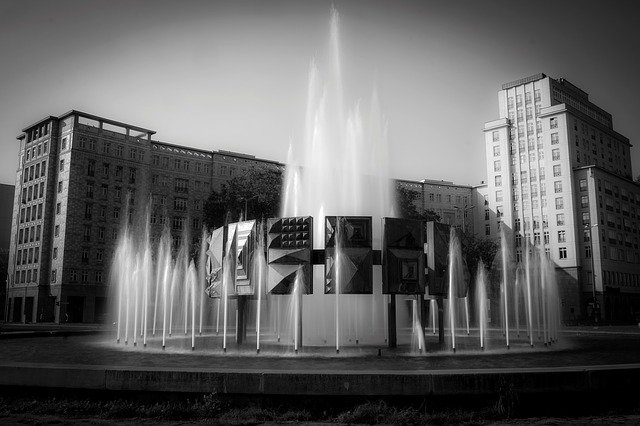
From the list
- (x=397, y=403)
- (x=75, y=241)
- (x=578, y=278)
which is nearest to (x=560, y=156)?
(x=578, y=278)

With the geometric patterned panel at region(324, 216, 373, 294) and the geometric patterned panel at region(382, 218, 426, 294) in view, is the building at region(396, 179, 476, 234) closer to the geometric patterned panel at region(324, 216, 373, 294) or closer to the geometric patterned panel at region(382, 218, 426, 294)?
the geometric patterned panel at region(382, 218, 426, 294)

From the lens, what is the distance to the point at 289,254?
708 inches

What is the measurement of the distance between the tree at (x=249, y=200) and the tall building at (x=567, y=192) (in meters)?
39.5

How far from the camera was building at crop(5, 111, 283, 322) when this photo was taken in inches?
2491

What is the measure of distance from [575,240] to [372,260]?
205 feet

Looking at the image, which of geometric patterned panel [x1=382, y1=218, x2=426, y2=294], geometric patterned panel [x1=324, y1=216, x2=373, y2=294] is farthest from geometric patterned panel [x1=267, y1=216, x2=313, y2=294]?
geometric patterned panel [x1=382, y1=218, x2=426, y2=294]

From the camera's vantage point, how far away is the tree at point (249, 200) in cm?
5084

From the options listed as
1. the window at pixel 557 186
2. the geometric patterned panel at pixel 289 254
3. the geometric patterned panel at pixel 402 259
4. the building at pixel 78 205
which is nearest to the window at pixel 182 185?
the building at pixel 78 205

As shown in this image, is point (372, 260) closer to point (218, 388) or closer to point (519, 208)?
point (218, 388)

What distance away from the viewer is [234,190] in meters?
55.1

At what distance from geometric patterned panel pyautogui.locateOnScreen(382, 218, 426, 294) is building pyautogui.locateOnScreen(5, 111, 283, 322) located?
53.0 m

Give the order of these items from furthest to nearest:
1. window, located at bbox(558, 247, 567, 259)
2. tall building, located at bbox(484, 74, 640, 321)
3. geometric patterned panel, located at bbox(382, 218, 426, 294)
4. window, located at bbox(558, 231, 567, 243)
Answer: window, located at bbox(558, 231, 567, 243)
window, located at bbox(558, 247, 567, 259)
tall building, located at bbox(484, 74, 640, 321)
geometric patterned panel, located at bbox(382, 218, 426, 294)

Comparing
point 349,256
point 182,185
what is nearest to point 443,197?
point 182,185

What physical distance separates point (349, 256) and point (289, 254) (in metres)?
1.95
